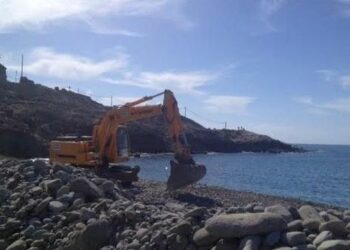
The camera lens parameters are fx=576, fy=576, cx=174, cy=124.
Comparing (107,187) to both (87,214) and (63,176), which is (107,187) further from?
(87,214)

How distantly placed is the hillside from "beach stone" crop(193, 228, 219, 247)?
49877 millimetres

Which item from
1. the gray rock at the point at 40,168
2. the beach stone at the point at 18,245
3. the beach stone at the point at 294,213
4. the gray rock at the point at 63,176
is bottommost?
the beach stone at the point at 18,245

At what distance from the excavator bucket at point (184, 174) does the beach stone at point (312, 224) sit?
12901 mm

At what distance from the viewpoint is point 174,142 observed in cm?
2411

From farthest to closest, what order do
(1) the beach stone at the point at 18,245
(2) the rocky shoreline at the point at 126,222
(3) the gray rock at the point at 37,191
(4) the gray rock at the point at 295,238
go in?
1. (3) the gray rock at the point at 37,191
2. (1) the beach stone at the point at 18,245
3. (2) the rocky shoreline at the point at 126,222
4. (4) the gray rock at the point at 295,238

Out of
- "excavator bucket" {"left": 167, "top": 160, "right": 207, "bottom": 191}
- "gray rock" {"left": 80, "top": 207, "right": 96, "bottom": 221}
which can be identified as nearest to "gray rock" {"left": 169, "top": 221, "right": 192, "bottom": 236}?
"gray rock" {"left": 80, "top": 207, "right": 96, "bottom": 221}

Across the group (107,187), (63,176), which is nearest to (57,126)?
(63,176)

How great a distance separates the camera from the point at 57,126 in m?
77.1

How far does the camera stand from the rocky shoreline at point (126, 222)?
30.1 ft

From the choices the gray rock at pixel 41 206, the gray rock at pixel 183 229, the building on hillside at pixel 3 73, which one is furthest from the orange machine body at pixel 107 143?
the building on hillside at pixel 3 73

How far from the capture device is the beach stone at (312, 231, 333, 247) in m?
8.77

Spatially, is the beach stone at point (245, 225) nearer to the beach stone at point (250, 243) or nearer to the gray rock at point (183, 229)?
the beach stone at point (250, 243)

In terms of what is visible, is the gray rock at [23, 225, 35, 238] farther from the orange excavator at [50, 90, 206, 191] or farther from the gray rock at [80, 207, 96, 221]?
the orange excavator at [50, 90, 206, 191]

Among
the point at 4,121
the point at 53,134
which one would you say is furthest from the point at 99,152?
the point at 53,134
